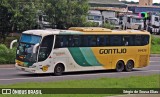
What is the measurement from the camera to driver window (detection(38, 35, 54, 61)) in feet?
74.1

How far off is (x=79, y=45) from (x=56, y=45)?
1.75m

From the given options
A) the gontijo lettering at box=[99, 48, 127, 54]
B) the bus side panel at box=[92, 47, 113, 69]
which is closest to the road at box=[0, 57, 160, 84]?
the bus side panel at box=[92, 47, 113, 69]

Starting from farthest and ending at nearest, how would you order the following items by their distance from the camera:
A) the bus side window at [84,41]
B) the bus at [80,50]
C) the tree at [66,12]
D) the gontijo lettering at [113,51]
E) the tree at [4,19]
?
the tree at [66,12] < the tree at [4,19] < the gontijo lettering at [113,51] < the bus side window at [84,41] < the bus at [80,50]

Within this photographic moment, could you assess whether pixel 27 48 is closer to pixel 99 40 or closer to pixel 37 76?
pixel 37 76

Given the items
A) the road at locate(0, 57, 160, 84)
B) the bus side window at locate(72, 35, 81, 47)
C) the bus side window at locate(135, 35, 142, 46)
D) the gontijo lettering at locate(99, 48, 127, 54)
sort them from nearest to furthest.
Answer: the road at locate(0, 57, 160, 84)
the bus side window at locate(72, 35, 81, 47)
the gontijo lettering at locate(99, 48, 127, 54)
the bus side window at locate(135, 35, 142, 46)

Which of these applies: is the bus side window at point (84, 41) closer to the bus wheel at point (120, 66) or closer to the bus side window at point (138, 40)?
the bus wheel at point (120, 66)

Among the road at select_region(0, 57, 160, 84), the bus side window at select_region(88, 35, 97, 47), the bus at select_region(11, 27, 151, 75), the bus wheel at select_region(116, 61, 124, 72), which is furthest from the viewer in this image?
the bus wheel at select_region(116, 61, 124, 72)

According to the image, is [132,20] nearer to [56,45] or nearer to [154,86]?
[56,45]

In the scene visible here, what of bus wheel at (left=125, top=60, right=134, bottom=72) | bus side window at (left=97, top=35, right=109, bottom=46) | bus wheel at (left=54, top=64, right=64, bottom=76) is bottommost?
bus wheel at (left=125, top=60, right=134, bottom=72)

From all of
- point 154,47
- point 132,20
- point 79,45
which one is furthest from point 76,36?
point 132,20

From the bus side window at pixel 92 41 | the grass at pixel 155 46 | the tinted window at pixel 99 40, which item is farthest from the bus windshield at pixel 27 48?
the grass at pixel 155 46

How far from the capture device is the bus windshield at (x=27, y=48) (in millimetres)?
22533

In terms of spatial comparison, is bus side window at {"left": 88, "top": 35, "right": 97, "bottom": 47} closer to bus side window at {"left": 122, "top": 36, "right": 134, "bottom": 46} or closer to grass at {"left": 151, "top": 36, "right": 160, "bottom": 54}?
bus side window at {"left": 122, "top": 36, "right": 134, "bottom": 46}

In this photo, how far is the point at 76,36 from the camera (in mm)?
24578
